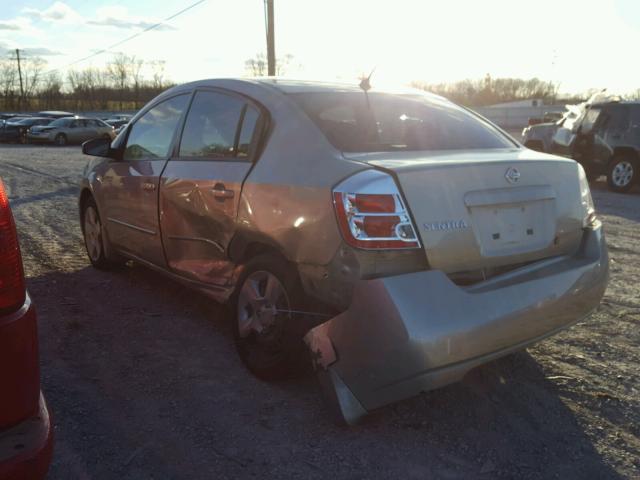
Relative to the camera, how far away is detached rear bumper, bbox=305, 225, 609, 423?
8.13 feet

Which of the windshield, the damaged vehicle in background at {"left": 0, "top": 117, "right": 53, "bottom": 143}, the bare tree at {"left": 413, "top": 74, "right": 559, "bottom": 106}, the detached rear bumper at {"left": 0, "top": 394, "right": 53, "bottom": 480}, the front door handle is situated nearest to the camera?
the detached rear bumper at {"left": 0, "top": 394, "right": 53, "bottom": 480}

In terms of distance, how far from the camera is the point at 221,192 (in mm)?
3547

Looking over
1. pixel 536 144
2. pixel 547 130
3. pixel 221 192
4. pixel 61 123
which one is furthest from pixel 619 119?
pixel 61 123

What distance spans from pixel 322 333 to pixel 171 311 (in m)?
2.12

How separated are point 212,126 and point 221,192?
1.92 ft

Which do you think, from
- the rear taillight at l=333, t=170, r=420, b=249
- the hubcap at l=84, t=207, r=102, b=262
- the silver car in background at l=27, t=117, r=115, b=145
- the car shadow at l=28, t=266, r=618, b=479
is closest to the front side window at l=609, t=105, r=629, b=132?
the car shadow at l=28, t=266, r=618, b=479

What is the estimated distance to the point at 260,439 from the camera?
2.82m

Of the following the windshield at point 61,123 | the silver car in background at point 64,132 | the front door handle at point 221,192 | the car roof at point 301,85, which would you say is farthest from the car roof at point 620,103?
the windshield at point 61,123

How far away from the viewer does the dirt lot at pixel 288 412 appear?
8.63 ft

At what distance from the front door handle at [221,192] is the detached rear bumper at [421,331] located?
3.41 ft

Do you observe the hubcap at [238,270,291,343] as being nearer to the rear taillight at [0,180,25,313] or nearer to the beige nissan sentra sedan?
the beige nissan sentra sedan

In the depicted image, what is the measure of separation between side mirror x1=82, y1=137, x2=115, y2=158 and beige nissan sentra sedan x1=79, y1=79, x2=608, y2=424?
3.86 ft

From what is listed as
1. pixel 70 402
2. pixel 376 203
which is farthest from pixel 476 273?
pixel 70 402

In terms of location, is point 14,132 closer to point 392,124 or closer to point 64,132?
point 64,132
